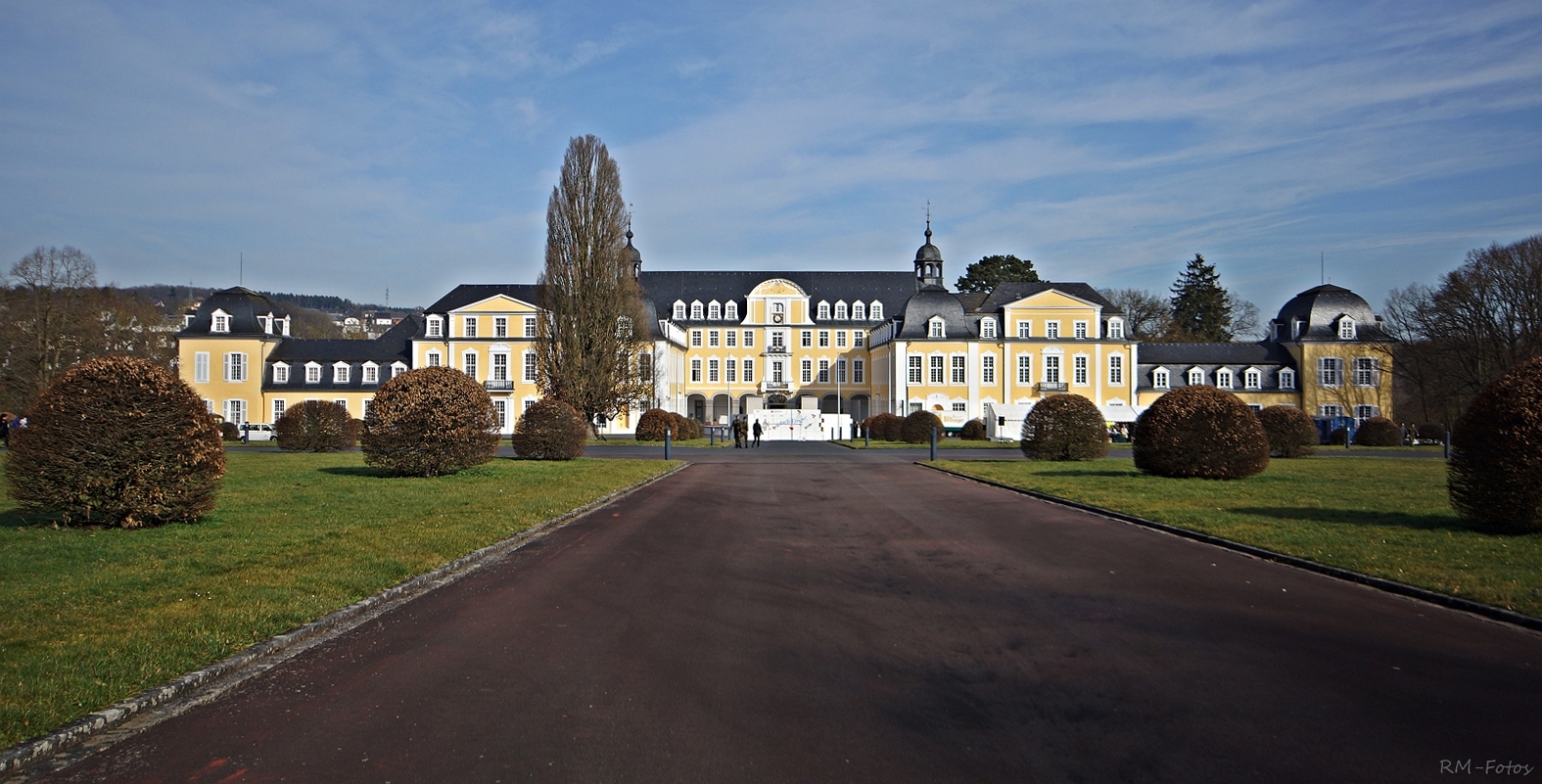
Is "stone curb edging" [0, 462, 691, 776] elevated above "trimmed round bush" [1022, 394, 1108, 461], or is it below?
below

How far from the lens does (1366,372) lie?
237ft

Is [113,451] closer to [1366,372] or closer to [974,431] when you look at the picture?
[974,431]

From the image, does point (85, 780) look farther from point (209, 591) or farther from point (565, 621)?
point (209, 591)

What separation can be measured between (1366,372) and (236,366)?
85500 mm

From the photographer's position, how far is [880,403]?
266 ft

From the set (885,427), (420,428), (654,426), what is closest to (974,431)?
(885,427)

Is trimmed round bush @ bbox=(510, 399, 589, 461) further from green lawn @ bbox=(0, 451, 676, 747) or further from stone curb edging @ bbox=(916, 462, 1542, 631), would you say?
stone curb edging @ bbox=(916, 462, 1542, 631)

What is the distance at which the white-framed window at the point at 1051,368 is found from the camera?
2872 inches

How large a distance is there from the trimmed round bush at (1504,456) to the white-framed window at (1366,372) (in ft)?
221

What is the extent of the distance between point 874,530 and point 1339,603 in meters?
6.79

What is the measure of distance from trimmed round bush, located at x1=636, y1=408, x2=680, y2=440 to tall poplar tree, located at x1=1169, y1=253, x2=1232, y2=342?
6172 centimetres

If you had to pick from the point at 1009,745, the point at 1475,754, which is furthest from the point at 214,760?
the point at 1475,754

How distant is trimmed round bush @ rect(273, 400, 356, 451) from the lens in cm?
3800

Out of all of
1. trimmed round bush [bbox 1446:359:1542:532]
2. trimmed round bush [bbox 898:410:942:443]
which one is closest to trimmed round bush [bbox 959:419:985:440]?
trimmed round bush [bbox 898:410:942:443]
